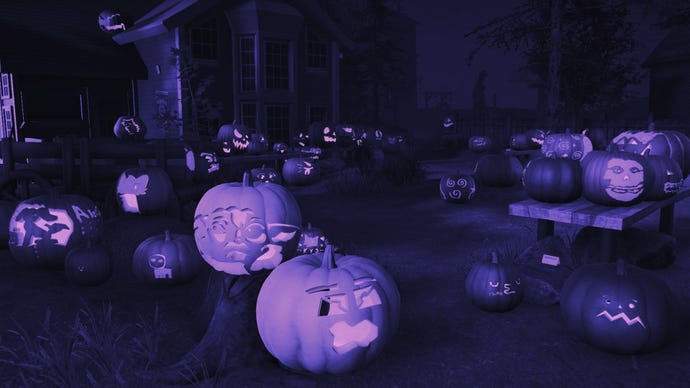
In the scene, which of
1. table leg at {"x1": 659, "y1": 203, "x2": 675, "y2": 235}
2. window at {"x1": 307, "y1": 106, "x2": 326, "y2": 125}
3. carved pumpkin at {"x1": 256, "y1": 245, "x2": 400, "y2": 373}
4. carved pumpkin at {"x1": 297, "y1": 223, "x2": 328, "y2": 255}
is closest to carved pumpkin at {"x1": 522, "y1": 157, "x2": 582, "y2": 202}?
table leg at {"x1": 659, "y1": 203, "x2": 675, "y2": 235}

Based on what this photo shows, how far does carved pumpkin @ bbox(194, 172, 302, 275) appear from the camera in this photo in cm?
379

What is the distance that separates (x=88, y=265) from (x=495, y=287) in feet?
12.7

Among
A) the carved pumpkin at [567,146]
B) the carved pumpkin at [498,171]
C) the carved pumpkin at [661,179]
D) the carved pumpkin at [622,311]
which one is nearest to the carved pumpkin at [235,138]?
the carved pumpkin at [498,171]

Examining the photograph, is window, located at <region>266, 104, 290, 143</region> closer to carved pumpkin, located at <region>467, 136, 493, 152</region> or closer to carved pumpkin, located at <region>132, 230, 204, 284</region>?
carved pumpkin, located at <region>467, 136, 493, 152</region>

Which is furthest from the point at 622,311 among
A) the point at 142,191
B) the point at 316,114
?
the point at 316,114

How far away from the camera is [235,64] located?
17.9 meters

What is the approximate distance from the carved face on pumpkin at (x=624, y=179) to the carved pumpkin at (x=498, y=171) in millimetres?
6037

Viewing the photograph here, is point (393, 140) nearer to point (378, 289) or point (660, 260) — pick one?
point (660, 260)

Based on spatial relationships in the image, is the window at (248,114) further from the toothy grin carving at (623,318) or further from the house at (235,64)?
the toothy grin carving at (623,318)

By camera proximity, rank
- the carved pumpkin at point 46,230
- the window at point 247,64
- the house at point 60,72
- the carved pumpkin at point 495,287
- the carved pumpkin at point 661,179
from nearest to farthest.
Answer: the carved pumpkin at point 495,287, the carved pumpkin at point 46,230, the carved pumpkin at point 661,179, the house at point 60,72, the window at point 247,64

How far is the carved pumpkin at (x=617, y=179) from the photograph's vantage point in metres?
5.38

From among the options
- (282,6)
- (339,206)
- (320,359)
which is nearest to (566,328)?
(320,359)

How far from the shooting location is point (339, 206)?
10867 millimetres

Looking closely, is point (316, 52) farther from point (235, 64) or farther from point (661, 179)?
point (661, 179)
